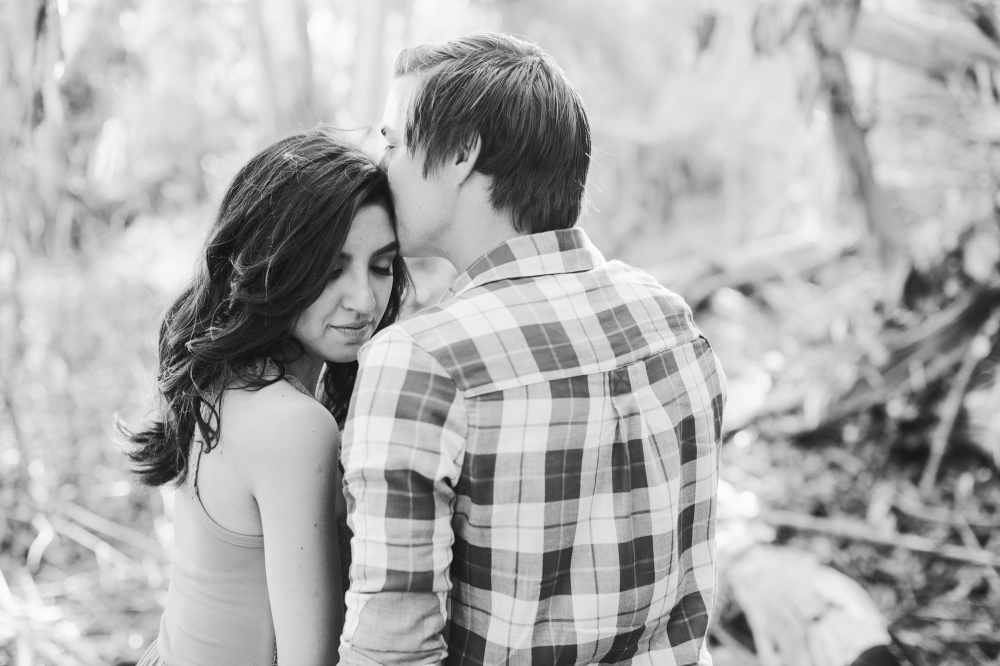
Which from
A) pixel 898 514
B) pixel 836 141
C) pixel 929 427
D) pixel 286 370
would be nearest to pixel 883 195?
pixel 836 141

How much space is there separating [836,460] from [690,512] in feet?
8.08

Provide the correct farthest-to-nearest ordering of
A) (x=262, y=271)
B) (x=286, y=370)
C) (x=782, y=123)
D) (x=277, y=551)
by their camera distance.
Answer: (x=782, y=123)
(x=286, y=370)
(x=262, y=271)
(x=277, y=551)

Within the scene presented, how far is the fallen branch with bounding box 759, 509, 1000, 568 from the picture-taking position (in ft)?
9.05

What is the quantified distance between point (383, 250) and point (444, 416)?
423mm

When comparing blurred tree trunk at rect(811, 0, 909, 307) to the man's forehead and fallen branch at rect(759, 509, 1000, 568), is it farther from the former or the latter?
the man's forehead

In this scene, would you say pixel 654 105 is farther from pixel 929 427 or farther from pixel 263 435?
pixel 263 435

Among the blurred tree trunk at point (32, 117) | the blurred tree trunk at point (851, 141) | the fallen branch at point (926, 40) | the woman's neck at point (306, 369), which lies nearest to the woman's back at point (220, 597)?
the woman's neck at point (306, 369)

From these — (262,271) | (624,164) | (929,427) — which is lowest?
(929,427)

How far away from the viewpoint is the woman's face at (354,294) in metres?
1.29

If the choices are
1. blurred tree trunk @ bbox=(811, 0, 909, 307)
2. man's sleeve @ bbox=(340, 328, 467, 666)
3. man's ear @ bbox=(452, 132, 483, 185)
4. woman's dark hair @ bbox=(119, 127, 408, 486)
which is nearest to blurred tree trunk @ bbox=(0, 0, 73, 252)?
woman's dark hair @ bbox=(119, 127, 408, 486)

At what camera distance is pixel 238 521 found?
4.06ft

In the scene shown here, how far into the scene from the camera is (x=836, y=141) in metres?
3.32

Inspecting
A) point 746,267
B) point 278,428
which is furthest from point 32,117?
point 746,267

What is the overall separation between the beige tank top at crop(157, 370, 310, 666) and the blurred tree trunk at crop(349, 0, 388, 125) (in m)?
2.86
